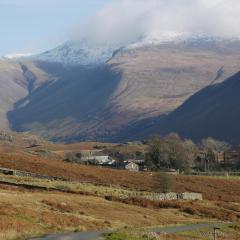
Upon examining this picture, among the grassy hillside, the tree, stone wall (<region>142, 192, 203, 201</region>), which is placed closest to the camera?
stone wall (<region>142, 192, 203, 201</region>)

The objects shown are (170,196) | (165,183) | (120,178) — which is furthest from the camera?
(120,178)

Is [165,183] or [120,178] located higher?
[120,178]

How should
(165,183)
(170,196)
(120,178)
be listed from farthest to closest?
(120,178)
(165,183)
(170,196)

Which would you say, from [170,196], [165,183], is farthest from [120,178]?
[170,196]

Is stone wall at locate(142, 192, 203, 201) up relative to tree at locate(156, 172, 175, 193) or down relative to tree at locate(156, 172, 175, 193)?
down

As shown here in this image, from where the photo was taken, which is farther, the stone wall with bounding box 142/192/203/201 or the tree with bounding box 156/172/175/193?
the tree with bounding box 156/172/175/193

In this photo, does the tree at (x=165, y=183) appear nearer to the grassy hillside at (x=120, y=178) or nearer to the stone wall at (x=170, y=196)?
Answer: the grassy hillside at (x=120, y=178)

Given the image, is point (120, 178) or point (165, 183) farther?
point (120, 178)

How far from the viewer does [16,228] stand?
183ft

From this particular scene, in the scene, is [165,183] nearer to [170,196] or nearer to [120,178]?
[120,178]

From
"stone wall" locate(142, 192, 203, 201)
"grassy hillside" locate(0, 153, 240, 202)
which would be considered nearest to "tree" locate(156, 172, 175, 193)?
"grassy hillside" locate(0, 153, 240, 202)

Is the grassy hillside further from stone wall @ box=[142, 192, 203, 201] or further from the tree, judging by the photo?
stone wall @ box=[142, 192, 203, 201]

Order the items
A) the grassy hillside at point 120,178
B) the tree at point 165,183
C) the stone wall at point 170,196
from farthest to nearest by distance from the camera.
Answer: the grassy hillside at point 120,178 < the tree at point 165,183 < the stone wall at point 170,196

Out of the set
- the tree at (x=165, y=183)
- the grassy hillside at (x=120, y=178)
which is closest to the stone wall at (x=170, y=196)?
the tree at (x=165, y=183)
